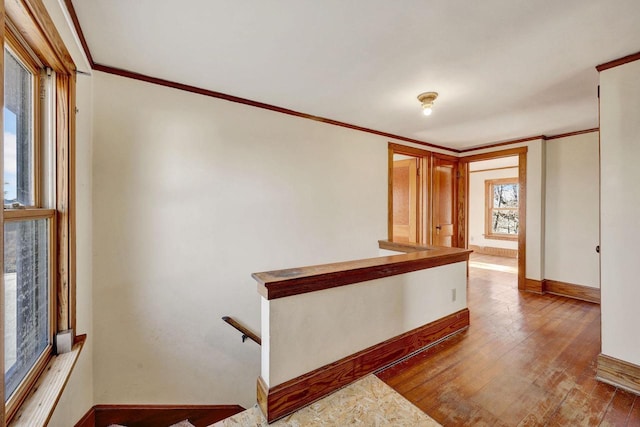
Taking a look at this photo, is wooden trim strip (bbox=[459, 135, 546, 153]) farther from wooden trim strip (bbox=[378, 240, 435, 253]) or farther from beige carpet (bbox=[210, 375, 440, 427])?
beige carpet (bbox=[210, 375, 440, 427])

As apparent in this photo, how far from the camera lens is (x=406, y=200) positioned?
14.9ft

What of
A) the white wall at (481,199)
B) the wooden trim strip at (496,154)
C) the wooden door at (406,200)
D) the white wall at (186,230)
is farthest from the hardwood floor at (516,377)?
the white wall at (481,199)

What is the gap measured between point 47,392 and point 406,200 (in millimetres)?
4387

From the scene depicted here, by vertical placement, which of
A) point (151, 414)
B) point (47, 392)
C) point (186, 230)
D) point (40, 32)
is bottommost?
point (151, 414)

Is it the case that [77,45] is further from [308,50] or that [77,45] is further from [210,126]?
[308,50]

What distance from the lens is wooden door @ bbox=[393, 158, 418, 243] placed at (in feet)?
14.6

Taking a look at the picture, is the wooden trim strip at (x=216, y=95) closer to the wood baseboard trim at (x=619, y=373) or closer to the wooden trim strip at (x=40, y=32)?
the wooden trim strip at (x=40, y=32)

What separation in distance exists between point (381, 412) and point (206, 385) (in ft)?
5.66

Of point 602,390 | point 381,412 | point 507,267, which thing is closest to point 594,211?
point 507,267

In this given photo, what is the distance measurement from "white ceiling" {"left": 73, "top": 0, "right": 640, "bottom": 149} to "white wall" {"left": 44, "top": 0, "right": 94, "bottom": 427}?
0.30 meters

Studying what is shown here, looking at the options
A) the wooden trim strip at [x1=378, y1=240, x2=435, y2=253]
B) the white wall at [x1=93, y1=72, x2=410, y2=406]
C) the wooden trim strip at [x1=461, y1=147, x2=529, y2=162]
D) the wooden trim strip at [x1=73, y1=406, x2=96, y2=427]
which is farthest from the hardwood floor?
the wooden trim strip at [x1=461, y1=147, x2=529, y2=162]

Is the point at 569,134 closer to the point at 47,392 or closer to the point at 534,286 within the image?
the point at 534,286

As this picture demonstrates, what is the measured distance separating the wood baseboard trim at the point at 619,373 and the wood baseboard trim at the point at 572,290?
225cm

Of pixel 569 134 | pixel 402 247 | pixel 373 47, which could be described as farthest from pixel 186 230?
pixel 569 134
